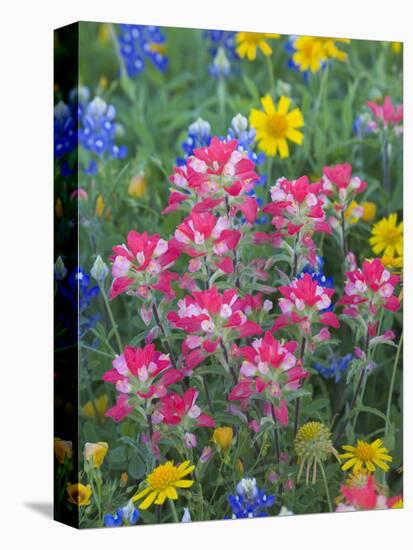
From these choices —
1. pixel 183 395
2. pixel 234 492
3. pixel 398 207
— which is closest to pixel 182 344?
pixel 183 395

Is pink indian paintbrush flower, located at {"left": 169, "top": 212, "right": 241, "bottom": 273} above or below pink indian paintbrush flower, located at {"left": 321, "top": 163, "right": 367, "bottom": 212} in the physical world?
below

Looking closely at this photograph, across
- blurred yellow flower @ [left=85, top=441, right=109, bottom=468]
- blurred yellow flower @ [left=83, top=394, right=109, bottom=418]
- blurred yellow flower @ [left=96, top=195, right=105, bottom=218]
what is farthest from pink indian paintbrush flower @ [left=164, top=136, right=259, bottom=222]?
blurred yellow flower @ [left=85, top=441, right=109, bottom=468]

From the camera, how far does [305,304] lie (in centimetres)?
575

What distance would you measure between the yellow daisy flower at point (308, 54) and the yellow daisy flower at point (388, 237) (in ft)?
2.03

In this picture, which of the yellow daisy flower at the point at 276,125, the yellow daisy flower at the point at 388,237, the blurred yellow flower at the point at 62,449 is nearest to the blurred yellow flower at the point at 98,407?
the blurred yellow flower at the point at 62,449

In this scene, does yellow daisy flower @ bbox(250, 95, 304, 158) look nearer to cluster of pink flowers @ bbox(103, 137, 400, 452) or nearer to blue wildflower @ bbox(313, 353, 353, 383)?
cluster of pink flowers @ bbox(103, 137, 400, 452)

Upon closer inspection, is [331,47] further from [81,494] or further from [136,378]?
[81,494]

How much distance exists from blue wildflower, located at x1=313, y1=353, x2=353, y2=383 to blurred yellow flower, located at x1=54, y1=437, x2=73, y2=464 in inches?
38.3

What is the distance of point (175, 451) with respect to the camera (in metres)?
5.54

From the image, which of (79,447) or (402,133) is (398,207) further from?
(79,447)

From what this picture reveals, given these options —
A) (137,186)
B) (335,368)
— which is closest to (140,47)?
(137,186)

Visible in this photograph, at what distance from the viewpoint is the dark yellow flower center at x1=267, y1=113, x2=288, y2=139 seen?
577 cm

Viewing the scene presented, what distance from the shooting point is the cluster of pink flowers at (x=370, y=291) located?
585 centimetres

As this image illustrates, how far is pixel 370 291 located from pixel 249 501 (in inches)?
35.3
